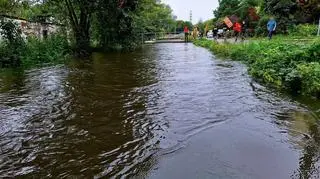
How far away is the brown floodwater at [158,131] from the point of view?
15.7 feet

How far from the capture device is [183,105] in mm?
8227

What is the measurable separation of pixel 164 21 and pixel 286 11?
182 feet

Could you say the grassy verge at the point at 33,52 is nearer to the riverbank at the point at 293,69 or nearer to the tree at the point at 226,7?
the riverbank at the point at 293,69

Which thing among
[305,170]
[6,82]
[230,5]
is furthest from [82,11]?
[230,5]

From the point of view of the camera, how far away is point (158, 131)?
633cm

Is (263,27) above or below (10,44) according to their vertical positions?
above

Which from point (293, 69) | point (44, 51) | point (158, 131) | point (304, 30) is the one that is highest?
point (304, 30)

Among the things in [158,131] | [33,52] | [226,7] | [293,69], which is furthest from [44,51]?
[226,7]

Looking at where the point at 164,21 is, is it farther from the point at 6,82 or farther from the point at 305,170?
the point at 305,170

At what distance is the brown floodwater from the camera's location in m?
4.79

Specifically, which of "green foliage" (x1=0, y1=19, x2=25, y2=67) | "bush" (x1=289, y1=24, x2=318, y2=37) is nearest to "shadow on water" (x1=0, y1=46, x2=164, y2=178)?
"green foliage" (x1=0, y1=19, x2=25, y2=67)

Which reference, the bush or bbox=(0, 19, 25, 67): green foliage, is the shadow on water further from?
the bush

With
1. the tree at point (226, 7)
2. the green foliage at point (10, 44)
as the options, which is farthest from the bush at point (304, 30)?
the tree at point (226, 7)

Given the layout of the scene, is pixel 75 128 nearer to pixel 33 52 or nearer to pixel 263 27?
pixel 33 52
